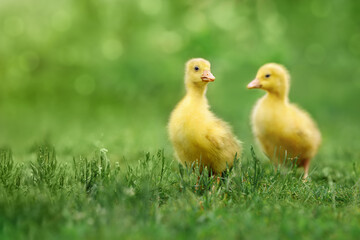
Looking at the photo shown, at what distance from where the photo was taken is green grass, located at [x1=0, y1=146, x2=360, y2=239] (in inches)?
91.8

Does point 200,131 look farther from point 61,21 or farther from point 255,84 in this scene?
point 61,21

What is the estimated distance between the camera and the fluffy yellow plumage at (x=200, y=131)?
133 inches

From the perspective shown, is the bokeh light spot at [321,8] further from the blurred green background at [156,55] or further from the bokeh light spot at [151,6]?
the bokeh light spot at [151,6]

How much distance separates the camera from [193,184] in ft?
10.3

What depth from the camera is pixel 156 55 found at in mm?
9492

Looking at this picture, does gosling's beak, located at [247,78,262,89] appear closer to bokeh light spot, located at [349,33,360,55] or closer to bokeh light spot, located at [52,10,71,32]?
bokeh light spot, located at [349,33,360,55]

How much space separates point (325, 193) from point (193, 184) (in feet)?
2.78

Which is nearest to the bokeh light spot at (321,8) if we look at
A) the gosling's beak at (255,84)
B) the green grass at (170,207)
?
the gosling's beak at (255,84)

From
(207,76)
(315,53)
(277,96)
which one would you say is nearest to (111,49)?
(315,53)

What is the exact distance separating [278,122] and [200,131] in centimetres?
103

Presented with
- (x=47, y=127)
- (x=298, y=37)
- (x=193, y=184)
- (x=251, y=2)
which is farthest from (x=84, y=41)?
(x=193, y=184)

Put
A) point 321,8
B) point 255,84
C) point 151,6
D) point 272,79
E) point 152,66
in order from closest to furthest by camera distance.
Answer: point 255,84 → point 272,79 → point 152,66 → point 321,8 → point 151,6

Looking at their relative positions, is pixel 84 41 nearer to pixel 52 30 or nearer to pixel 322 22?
pixel 52 30

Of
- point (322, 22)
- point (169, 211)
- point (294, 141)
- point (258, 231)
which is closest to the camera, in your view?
point (258, 231)
